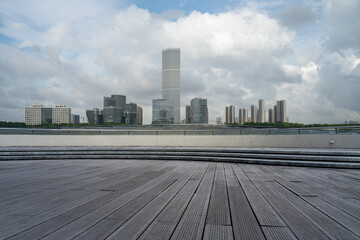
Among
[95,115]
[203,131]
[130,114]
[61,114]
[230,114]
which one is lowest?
[203,131]

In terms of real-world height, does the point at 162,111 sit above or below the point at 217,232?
above

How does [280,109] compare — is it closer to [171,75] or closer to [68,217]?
[68,217]

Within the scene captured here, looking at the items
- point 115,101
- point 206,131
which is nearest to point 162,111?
point 115,101

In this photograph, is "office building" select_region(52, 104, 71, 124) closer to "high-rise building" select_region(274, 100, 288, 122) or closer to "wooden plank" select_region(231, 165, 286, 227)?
"high-rise building" select_region(274, 100, 288, 122)

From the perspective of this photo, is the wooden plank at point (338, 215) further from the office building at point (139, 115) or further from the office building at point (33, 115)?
the office building at point (139, 115)

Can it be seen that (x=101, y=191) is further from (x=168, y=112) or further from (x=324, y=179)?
(x=168, y=112)

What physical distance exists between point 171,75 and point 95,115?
96977 millimetres

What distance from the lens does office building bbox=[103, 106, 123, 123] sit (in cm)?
9985

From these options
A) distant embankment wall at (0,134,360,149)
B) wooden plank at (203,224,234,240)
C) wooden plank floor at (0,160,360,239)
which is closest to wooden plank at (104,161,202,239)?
wooden plank floor at (0,160,360,239)

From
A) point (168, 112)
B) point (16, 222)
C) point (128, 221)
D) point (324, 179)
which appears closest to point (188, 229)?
point (128, 221)

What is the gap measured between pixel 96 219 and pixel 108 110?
106571 mm

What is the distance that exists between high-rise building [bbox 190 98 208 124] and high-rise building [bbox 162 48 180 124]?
2616cm

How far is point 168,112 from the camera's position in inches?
6014

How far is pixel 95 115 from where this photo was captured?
94.9m
